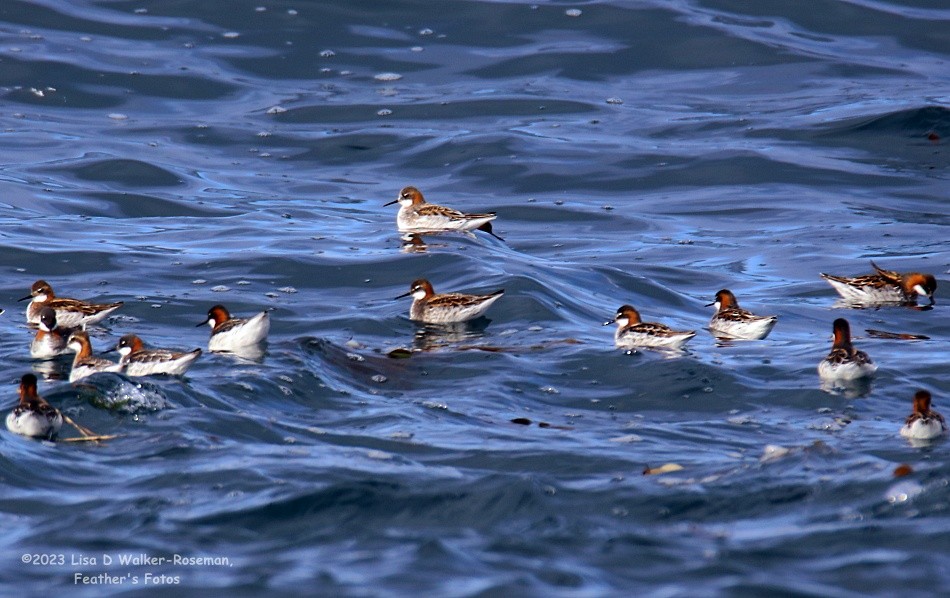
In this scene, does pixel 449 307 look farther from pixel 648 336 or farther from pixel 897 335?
pixel 897 335

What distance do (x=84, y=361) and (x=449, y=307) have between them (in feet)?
14.4

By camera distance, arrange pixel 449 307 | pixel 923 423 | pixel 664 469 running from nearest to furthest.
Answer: pixel 664 469, pixel 923 423, pixel 449 307

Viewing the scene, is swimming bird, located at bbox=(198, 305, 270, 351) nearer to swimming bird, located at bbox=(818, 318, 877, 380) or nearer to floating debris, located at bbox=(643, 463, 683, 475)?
floating debris, located at bbox=(643, 463, 683, 475)

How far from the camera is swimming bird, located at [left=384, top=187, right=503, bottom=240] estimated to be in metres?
19.7

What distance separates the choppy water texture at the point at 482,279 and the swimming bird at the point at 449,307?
0.26 metres

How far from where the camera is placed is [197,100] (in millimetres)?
26922

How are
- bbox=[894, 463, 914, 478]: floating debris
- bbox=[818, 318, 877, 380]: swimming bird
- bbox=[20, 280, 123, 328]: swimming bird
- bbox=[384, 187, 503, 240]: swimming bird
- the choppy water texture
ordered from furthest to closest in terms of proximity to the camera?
1. bbox=[384, 187, 503, 240]: swimming bird
2. bbox=[20, 280, 123, 328]: swimming bird
3. bbox=[818, 318, 877, 380]: swimming bird
4. bbox=[894, 463, 914, 478]: floating debris
5. the choppy water texture

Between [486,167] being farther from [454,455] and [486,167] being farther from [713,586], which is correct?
[713,586]

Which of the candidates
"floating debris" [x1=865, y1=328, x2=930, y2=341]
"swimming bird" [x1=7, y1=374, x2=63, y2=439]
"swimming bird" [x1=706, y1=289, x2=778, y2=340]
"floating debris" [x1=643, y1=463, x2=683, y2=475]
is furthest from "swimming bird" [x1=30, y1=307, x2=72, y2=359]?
"floating debris" [x1=865, y1=328, x2=930, y2=341]

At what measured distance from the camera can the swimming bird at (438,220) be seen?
1967 centimetres

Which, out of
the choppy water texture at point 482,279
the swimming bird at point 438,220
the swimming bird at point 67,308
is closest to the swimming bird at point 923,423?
the choppy water texture at point 482,279

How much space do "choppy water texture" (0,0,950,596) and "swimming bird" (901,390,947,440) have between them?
0.14 metres

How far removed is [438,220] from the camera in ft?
64.7

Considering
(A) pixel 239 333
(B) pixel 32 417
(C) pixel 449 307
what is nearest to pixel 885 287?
(C) pixel 449 307
